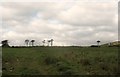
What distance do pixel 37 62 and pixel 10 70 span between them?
247 cm

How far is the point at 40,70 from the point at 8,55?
A: 4892 mm

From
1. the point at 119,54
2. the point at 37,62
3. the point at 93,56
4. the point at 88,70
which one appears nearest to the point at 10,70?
the point at 37,62

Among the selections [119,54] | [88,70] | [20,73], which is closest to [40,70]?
[20,73]

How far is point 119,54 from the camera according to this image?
2280 centimetres

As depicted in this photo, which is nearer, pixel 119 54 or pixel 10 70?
pixel 10 70

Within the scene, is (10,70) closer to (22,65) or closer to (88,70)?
(22,65)

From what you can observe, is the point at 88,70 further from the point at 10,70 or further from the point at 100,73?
the point at 10,70

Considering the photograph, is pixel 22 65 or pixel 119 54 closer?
pixel 22 65

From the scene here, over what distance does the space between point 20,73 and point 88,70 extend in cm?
455

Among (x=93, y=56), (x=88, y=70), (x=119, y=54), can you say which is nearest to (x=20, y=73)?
(x=88, y=70)

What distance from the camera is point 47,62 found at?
66.2ft

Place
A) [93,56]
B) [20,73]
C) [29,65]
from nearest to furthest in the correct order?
[20,73]
[29,65]
[93,56]

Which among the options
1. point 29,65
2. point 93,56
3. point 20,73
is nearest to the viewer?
point 20,73

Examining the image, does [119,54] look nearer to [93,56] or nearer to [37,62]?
[93,56]
